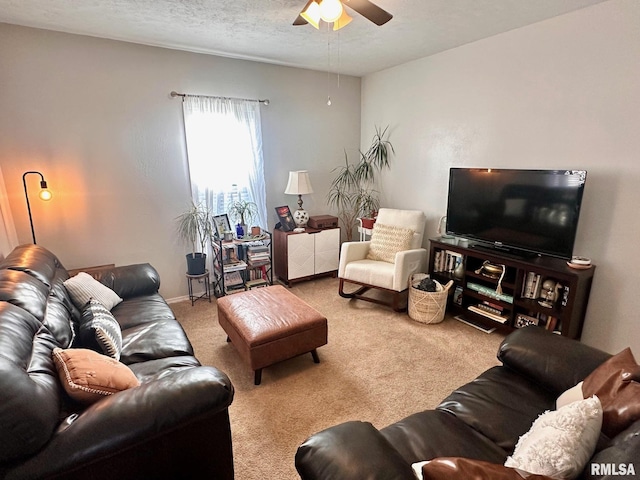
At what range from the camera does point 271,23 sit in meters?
2.57

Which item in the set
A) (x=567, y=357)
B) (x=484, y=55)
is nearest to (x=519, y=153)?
(x=484, y=55)

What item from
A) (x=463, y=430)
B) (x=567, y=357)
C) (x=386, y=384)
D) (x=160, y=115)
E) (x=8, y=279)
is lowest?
(x=386, y=384)

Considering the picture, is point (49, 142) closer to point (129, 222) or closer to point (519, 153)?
point (129, 222)

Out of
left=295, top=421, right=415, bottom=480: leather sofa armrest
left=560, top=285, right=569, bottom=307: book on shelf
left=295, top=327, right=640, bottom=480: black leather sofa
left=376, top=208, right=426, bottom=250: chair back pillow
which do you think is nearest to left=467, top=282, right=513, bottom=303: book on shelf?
left=560, top=285, right=569, bottom=307: book on shelf

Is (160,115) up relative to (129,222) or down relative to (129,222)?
up

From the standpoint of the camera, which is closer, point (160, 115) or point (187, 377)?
point (187, 377)

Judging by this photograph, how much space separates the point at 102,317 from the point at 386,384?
1797mm

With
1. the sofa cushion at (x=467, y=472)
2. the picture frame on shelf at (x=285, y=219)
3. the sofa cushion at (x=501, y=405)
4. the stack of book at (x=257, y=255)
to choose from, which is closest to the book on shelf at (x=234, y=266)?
the stack of book at (x=257, y=255)

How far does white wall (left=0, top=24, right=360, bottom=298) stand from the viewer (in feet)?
8.89

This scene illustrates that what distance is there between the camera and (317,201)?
4410mm

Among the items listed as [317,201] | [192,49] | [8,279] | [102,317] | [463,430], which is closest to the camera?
[463,430]

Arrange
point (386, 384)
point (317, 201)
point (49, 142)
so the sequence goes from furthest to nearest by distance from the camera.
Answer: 1. point (317, 201)
2. point (49, 142)
3. point (386, 384)

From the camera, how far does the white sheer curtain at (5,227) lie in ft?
8.33

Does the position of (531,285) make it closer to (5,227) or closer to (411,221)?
(411,221)
